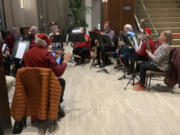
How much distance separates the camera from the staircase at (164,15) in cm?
733

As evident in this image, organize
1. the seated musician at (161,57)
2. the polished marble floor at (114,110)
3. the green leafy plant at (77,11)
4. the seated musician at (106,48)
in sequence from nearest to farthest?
the polished marble floor at (114,110), the seated musician at (161,57), the seated musician at (106,48), the green leafy plant at (77,11)

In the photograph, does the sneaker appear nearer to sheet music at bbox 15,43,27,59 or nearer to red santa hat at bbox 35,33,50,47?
red santa hat at bbox 35,33,50,47

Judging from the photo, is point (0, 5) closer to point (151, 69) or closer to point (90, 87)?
point (90, 87)

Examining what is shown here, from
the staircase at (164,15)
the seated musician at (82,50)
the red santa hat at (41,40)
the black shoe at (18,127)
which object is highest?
the staircase at (164,15)

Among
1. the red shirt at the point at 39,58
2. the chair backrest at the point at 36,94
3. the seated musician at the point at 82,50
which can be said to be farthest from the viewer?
the seated musician at the point at 82,50

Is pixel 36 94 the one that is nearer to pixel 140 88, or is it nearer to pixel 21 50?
pixel 21 50

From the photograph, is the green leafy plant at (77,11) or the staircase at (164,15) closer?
the staircase at (164,15)

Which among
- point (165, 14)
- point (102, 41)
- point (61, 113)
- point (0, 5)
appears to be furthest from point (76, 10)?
point (61, 113)

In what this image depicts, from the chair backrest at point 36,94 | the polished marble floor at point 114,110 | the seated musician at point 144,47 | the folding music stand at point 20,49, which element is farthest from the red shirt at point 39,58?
the seated musician at point 144,47

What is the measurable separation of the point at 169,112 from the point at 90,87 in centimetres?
168

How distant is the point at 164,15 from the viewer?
25.9 ft

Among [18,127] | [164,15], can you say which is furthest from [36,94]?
[164,15]

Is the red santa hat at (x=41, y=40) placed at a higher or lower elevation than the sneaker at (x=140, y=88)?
higher

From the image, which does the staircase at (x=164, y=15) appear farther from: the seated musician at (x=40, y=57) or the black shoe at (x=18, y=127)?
the black shoe at (x=18, y=127)
